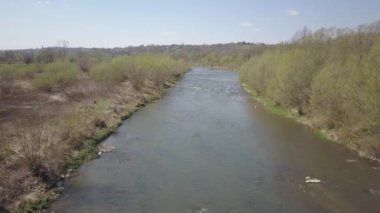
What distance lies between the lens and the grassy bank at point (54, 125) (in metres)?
15.7

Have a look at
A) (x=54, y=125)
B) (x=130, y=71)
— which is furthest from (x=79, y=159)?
(x=130, y=71)

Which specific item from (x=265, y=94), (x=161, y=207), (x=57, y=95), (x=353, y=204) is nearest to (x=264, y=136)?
(x=353, y=204)

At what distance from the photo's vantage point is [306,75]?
111ft

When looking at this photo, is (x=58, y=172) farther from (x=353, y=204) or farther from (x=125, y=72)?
(x=125, y=72)

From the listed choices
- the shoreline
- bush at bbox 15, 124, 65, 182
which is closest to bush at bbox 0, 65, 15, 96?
the shoreline

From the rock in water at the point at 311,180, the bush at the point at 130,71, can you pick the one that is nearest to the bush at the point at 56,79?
the bush at the point at 130,71

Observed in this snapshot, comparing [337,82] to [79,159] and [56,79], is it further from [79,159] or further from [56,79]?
[56,79]

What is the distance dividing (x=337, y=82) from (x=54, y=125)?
19.0 m

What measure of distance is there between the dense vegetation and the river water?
1895 millimetres

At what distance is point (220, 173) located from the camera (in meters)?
19.1

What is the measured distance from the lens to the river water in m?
15.3

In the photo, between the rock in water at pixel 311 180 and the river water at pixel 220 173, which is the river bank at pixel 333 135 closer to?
the river water at pixel 220 173

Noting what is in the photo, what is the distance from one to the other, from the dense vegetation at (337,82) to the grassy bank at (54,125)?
15162mm

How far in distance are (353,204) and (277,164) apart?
18.4ft
